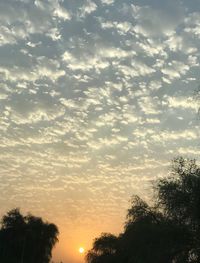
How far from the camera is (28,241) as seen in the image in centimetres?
12269

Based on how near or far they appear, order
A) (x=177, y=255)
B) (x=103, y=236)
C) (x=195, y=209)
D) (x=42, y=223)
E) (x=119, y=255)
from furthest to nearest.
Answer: (x=42, y=223) < (x=103, y=236) < (x=119, y=255) < (x=177, y=255) < (x=195, y=209)

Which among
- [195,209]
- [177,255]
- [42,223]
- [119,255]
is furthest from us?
[42,223]

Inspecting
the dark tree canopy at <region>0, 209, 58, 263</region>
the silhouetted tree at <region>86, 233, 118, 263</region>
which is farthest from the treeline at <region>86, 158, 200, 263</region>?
the dark tree canopy at <region>0, 209, 58, 263</region>

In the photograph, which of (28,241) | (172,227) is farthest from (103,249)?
(172,227)

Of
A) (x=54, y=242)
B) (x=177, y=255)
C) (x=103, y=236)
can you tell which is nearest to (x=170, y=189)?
(x=177, y=255)

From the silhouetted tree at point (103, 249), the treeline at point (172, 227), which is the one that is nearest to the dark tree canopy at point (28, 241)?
the silhouetted tree at point (103, 249)

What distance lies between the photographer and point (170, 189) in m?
55.8

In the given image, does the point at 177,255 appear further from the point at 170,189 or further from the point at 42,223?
the point at 42,223

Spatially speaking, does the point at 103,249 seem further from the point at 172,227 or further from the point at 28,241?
the point at 172,227

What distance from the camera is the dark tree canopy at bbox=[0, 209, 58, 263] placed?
122m

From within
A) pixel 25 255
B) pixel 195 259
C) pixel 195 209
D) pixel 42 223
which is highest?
pixel 42 223

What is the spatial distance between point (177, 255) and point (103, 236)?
62.4 meters

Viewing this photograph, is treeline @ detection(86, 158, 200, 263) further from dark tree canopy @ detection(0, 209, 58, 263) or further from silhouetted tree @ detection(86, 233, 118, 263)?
dark tree canopy @ detection(0, 209, 58, 263)

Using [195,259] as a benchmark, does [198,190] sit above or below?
above
